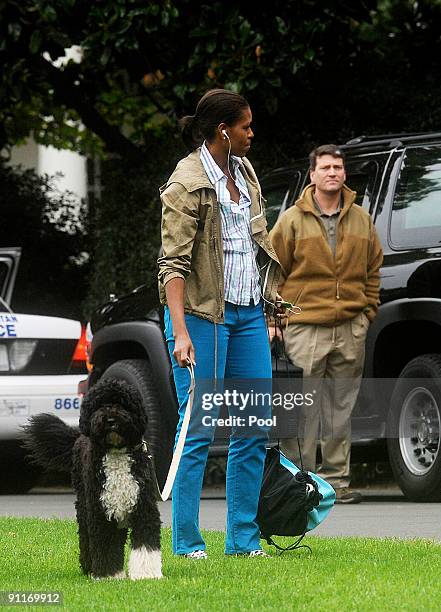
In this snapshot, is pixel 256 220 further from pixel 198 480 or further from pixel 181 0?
pixel 181 0

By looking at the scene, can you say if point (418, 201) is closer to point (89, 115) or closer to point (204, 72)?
point (204, 72)

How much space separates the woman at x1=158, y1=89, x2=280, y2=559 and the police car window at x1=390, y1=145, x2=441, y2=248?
9.42ft

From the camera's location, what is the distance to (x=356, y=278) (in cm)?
942

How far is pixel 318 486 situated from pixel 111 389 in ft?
4.47

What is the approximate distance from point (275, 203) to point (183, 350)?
4.29 metres

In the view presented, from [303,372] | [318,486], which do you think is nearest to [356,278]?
[303,372]

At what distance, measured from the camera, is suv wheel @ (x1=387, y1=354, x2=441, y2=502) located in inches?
370

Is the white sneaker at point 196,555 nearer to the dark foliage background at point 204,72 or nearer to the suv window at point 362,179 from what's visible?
the suv window at point 362,179

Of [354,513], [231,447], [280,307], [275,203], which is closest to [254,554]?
[231,447]

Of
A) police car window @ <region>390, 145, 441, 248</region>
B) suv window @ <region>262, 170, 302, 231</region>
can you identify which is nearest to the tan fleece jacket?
police car window @ <region>390, 145, 441, 248</region>

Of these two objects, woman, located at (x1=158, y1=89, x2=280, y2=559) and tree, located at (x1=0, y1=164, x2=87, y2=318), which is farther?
tree, located at (x1=0, y1=164, x2=87, y2=318)

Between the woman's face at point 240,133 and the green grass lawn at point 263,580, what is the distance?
173 cm

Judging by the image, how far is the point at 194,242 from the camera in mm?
6641

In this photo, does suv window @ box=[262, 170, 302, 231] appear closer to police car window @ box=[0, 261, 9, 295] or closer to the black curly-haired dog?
police car window @ box=[0, 261, 9, 295]
